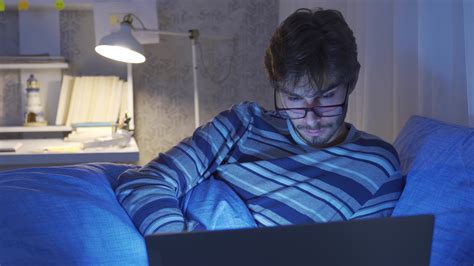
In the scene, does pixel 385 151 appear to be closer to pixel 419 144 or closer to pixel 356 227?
pixel 419 144

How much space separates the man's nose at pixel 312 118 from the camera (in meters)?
1.12

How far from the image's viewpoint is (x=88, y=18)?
2.71m

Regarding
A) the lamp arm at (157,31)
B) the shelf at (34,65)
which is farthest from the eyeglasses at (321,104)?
the shelf at (34,65)

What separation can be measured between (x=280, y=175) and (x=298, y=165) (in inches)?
1.6

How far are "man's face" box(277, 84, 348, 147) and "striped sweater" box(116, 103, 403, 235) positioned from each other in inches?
1.6

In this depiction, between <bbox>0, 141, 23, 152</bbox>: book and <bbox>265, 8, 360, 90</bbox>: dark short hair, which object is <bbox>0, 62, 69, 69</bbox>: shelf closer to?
<bbox>0, 141, 23, 152</bbox>: book

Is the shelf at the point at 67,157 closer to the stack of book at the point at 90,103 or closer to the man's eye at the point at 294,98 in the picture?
the stack of book at the point at 90,103

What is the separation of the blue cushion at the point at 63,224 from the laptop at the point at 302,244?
0.40 metres

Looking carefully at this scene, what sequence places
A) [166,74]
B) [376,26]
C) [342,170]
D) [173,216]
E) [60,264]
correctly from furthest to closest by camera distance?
[166,74]
[376,26]
[342,170]
[173,216]
[60,264]

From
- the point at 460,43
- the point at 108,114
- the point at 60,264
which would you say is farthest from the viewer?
the point at 108,114

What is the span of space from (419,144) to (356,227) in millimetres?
671

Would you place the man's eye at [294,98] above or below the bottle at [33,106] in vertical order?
above

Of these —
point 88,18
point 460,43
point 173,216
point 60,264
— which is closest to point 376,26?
point 460,43

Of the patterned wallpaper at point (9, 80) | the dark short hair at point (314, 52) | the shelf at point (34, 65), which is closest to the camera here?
the dark short hair at point (314, 52)
